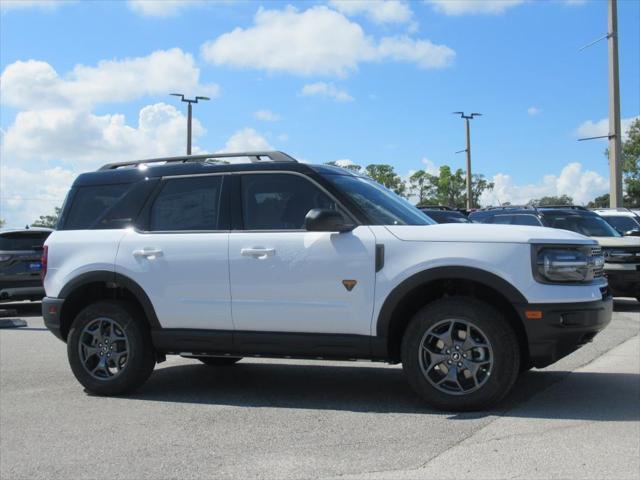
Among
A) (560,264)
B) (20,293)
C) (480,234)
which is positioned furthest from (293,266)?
(20,293)

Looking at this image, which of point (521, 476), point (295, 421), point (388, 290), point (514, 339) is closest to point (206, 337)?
point (295, 421)

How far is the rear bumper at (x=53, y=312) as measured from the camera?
252 inches

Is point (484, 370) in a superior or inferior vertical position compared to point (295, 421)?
superior

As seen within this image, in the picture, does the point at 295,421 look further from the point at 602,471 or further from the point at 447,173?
the point at 447,173

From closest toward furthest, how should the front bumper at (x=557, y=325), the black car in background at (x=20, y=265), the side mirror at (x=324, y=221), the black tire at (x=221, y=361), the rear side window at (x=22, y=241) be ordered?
the front bumper at (x=557, y=325) → the side mirror at (x=324, y=221) → the black tire at (x=221, y=361) → the black car in background at (x=20, y=265) → the rear side window at (x=22, y=241)

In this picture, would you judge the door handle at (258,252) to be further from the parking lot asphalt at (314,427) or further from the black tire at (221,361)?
the black tire at (221,361)

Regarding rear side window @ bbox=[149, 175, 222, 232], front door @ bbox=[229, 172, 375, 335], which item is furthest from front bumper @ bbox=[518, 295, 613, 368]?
rear side window @ bbox=[149, 175, 222, 232]

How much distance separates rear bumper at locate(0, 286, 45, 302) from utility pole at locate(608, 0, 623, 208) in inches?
833

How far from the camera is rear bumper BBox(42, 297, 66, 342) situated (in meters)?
6.40

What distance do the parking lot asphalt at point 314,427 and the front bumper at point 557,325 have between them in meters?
0.51

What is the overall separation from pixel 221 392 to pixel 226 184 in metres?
1.89

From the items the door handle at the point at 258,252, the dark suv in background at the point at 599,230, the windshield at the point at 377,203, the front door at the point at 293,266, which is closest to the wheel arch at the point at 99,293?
the front door at the point at 293,266

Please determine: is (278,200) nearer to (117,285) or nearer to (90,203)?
(117,285)

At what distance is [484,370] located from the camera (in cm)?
516
